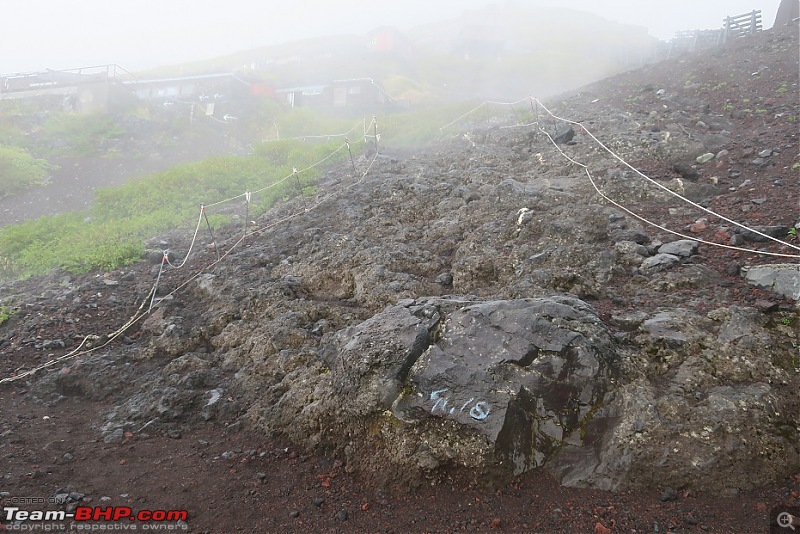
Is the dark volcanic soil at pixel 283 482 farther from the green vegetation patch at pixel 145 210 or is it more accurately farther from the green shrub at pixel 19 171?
the green shrub at pixel 19 171

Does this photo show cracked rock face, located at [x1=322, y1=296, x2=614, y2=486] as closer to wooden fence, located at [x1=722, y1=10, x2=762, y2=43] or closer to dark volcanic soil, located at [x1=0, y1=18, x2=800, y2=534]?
dark volcanic soil, located at [x1=0, y1=18, x2=800, y2=534]

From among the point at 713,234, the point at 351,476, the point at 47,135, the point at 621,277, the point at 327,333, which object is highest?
the point at 47,135

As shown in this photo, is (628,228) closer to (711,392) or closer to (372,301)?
(711,392)

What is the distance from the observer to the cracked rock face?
4191 mm

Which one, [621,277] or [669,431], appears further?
[621,277]

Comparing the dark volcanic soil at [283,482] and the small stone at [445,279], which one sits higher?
the small stone at [445,279]

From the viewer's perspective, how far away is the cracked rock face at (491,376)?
419 cm

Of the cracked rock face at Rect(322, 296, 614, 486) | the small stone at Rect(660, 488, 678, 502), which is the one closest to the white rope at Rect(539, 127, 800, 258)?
the cracked rock face at Rect(322, 296, 614, 486)

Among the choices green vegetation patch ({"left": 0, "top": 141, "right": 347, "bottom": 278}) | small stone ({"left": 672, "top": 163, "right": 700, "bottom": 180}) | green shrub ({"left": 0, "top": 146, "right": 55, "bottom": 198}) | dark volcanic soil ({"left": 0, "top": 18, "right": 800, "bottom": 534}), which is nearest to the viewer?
dark volcanic soil ({"left": 0, "top": 18, "right": 800, "bottom": 534})

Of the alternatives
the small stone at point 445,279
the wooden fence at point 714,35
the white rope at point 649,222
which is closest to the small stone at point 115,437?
the small stone at point 445,279

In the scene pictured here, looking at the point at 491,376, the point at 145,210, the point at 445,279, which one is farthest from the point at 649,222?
the point at 145,210

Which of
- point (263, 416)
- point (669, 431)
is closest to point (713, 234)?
point (669, 431)

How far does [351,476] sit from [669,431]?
2934mm

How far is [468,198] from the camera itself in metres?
9.34
